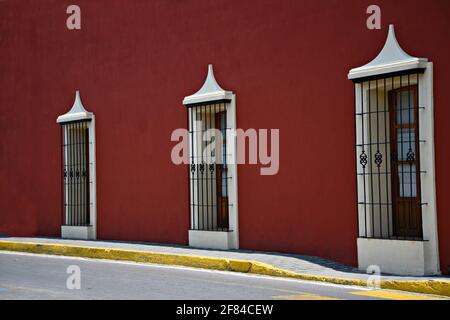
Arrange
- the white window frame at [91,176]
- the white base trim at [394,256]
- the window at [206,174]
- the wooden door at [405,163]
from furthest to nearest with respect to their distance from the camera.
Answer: the white window frame at [91,176]
the window at [206,174]
the wooden door at [405,163]
the white base trim at [394,256]

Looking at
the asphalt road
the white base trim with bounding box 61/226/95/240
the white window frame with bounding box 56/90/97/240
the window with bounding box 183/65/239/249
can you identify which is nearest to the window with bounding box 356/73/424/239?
the asphalt road

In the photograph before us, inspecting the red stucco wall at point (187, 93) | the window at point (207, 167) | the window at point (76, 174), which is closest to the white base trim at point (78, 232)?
the window at point (76, 174)

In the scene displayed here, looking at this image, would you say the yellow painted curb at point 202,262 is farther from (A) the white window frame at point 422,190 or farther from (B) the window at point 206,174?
(B) the window at point 206,174

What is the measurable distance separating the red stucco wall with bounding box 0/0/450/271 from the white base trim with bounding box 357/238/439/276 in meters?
0.29

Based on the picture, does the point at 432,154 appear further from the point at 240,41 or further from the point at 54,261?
the point at 54,261

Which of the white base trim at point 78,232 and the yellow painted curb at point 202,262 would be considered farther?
the white base trim at point 78,232

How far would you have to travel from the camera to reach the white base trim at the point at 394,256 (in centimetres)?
878

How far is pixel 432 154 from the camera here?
8.84 meters

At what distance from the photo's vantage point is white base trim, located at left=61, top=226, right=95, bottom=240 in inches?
573

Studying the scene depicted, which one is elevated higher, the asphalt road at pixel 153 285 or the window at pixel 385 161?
the window at pixel 385 161

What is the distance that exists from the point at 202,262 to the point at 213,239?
1228 millimetres

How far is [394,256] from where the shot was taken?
9.09 m

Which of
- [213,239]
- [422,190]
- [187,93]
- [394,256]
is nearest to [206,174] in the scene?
[213,239]

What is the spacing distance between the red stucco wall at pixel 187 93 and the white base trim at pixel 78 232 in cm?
27
